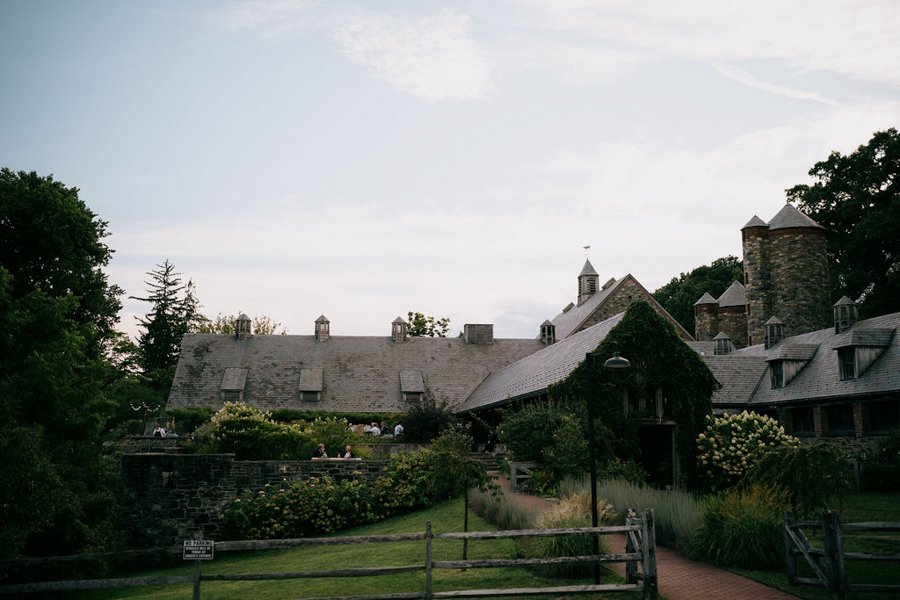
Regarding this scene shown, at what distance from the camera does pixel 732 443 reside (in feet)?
76.6

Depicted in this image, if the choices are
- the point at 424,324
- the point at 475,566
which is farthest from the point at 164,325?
the point at 475,566

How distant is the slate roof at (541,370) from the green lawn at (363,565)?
7636 millimetres

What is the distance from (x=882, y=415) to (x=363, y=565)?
21.3 m

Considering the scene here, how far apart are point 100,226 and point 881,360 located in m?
33.7

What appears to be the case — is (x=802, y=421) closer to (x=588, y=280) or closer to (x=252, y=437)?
(x=252, y=437)

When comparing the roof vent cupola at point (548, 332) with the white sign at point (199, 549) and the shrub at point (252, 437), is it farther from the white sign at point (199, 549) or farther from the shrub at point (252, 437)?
the white sign at point (199, 549)

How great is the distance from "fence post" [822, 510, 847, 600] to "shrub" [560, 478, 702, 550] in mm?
3426

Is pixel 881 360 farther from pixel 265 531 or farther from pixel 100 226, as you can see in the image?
pixel 100 226

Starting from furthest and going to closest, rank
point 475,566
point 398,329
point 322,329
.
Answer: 1. point 398,329
2. point 322,329
3. point 475,566

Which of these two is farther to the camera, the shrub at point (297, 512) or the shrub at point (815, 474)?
the shrub at point (297, 512)

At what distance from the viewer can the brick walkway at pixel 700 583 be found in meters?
11.8

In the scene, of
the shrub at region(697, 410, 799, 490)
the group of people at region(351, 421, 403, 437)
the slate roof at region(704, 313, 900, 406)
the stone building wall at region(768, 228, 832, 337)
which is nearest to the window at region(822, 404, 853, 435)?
the slate roof at region(704, 313, 900, 406)

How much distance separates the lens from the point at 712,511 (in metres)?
14.4

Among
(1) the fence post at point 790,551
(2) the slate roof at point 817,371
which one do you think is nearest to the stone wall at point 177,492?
(1) the fence post at point 790,551
